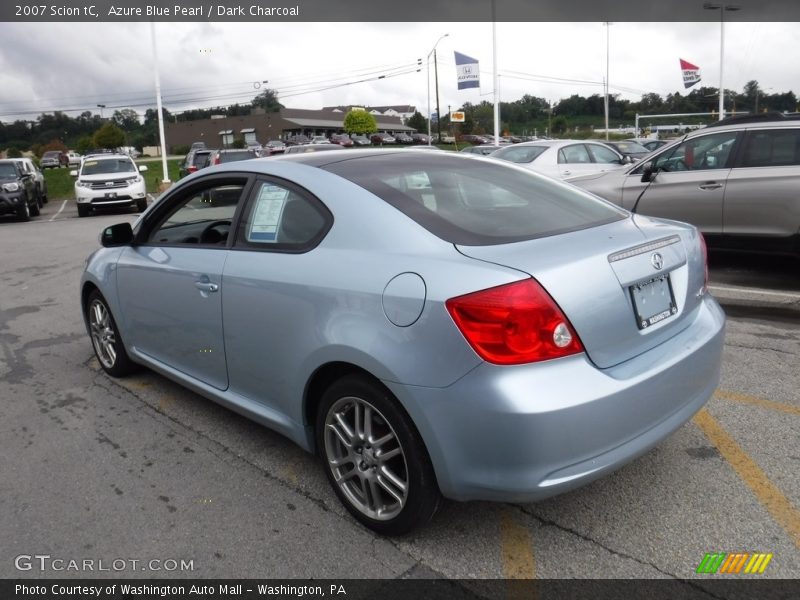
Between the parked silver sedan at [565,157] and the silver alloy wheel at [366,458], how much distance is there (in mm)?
10752

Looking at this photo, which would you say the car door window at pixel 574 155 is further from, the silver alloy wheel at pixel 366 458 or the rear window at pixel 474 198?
the silver alloy wheel at pixel 366 458

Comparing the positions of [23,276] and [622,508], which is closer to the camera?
[622,508]

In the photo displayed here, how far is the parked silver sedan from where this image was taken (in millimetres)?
13164

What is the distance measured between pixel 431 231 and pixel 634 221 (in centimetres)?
111

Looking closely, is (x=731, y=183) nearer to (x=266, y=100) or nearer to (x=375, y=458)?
(x=375, y=458)

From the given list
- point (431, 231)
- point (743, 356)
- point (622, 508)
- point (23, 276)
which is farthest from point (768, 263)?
point (23, 276)

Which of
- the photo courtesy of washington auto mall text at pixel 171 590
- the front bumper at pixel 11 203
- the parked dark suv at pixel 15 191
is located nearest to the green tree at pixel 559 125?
the parked dark suv at pixel 15 191

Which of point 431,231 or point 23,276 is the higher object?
point 431,231

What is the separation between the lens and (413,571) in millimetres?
2623

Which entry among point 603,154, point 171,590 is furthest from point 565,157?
point 171,590

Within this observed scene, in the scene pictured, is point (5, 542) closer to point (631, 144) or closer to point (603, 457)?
point (603, 457)

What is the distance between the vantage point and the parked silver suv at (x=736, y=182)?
278 inches

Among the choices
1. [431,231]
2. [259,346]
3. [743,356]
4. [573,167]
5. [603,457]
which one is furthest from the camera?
[573,167]

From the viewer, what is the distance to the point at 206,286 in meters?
3.53
